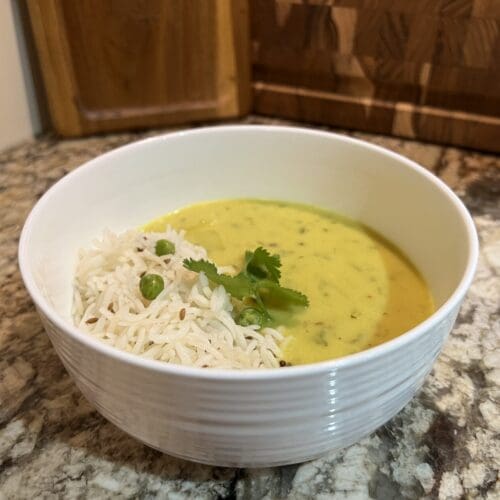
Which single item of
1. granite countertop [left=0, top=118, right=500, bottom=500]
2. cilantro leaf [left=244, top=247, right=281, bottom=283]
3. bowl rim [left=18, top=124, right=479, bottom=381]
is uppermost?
bowl rim [left=18, top=124, right=479, bottom=381]

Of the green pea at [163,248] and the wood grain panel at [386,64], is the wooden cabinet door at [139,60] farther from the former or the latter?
the green pea at [163,248]

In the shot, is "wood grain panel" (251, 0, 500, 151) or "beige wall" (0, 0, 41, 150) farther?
"beige wall" (0, 0, 41, 150)

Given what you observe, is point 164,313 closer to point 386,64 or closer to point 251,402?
point 251,402

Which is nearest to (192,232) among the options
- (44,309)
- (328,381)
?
(44,309)

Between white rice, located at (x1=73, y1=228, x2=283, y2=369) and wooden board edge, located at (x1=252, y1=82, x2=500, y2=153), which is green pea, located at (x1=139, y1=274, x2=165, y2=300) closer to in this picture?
white rice, located at (x1=73, y1=228, x2=283, y2=369)

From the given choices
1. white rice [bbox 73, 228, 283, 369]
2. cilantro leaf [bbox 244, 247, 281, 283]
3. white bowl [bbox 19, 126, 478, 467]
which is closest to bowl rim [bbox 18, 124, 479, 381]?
white bowl [bbox 19, 126, 478, 467]

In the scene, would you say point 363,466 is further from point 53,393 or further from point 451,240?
point 53,393
